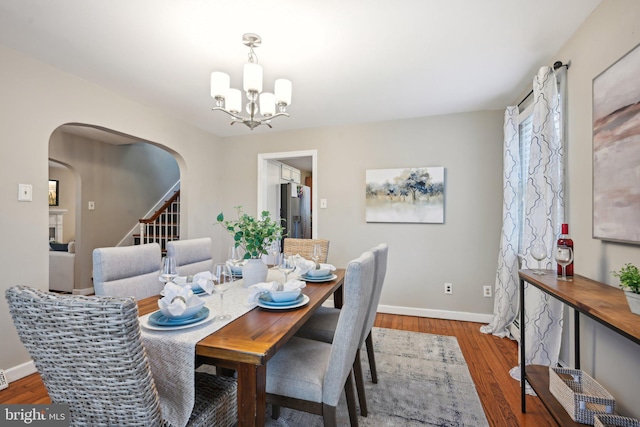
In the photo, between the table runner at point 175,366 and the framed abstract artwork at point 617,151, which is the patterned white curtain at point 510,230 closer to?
the framed abstract artwork at point 617,151

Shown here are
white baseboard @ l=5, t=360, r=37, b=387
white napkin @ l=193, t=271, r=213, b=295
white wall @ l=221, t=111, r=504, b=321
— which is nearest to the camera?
white napkin @ l=193, t=271, r=213, b=295

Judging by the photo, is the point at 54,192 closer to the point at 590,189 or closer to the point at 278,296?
the point at 278,296

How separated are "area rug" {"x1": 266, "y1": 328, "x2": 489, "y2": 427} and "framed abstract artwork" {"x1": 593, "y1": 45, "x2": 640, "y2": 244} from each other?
4.15 feet

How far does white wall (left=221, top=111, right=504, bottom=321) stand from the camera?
3.24m

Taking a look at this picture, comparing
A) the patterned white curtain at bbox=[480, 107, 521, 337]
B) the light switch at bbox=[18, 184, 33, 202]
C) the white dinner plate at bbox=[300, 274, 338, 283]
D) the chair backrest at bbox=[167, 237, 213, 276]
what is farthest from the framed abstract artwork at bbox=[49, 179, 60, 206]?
the patterned white curtain at bbox=[480, 107, 521, 337]

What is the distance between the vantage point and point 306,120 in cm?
359

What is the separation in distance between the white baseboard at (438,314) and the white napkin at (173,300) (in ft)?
9.11

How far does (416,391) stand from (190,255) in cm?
189

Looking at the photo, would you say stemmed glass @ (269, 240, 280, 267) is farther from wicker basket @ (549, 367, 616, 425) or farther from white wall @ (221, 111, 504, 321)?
white wall @ (221, 111, 504, 321)

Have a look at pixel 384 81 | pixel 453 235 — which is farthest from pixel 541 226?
pixel 384 81

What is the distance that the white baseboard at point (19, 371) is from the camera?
2080 millimetres

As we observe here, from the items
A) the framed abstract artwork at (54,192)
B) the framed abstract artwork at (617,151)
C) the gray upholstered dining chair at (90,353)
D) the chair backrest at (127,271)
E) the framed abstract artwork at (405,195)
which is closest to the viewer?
the gray upholstered dining chair at (90,353)

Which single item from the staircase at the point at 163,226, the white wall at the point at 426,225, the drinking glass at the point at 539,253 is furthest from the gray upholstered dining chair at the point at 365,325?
the staircase at the point at 163,226

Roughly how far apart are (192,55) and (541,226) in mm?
2767
